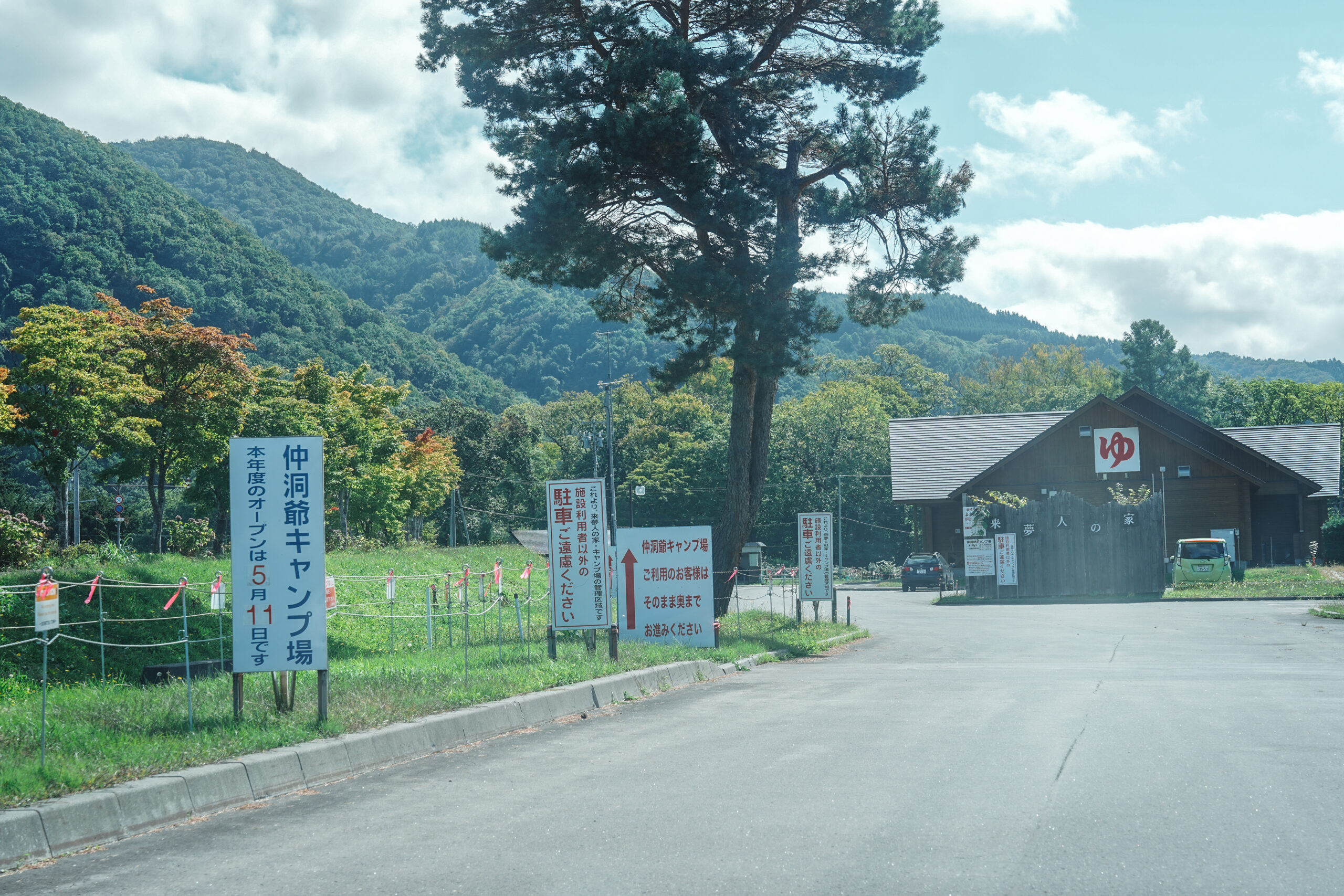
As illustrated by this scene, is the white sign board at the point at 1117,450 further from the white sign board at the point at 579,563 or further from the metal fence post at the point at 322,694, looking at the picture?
the metal fence post at the point at 322,694

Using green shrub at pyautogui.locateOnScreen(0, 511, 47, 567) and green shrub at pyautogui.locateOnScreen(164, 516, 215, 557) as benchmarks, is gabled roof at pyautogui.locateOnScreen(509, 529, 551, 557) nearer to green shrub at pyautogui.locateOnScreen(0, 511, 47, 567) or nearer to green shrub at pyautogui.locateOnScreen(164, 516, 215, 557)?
green shrub at pyautogui.locateOnScreen(164, 516, 215, 557)

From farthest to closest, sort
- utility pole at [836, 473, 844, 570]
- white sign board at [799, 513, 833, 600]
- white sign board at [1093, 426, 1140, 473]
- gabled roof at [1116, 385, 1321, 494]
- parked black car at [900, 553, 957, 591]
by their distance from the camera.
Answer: utility pole at [836, 473, 844, 570], parked black car at [900, 553, 957, 591], white sign board at [1093, 426, 1140, 473], gabled roof at [1116, 385, 1321, 494], white sign board at [799, 513, 833, 600]

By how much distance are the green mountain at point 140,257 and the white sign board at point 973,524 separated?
60.1 metres

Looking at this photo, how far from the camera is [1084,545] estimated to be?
3372 centimetres

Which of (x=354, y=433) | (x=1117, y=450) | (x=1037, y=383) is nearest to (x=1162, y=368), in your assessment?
(x=1037, y=383)

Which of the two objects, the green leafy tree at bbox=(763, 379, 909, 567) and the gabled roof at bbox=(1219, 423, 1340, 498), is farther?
the green leafy tree at bbox=(763, 379, 909, 567)

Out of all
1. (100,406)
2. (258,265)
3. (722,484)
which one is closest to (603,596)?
(100,406)

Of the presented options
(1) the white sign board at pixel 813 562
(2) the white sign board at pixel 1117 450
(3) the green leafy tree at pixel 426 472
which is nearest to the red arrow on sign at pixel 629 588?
(1) the white sign board at pixel 813 562

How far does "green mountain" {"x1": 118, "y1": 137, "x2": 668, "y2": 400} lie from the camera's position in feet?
414

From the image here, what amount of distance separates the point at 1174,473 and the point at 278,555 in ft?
141

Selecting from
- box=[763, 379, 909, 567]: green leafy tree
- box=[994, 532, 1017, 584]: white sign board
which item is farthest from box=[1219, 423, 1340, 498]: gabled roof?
box=[763, 379, 909, 567]: green leafy tree

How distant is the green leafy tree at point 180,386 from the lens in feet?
90.3

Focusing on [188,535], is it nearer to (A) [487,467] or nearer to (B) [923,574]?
(B) [923,574]

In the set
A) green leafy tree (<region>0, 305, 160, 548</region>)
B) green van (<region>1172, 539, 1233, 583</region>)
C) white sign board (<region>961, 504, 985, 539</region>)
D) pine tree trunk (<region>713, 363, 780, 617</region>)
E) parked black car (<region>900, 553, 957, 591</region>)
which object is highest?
green leafy tree (<region>0, 305, 160, 548</region>)
